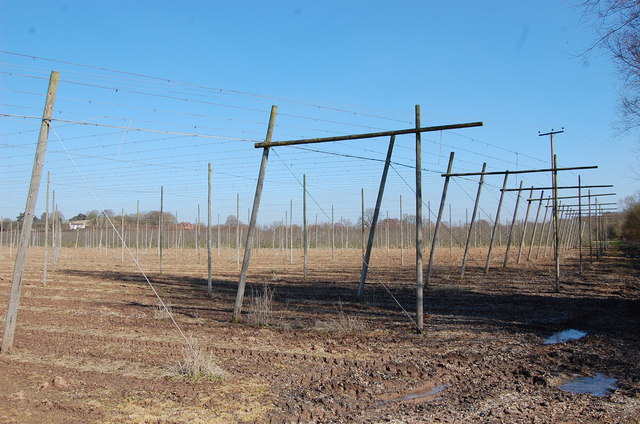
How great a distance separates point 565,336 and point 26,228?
864cm

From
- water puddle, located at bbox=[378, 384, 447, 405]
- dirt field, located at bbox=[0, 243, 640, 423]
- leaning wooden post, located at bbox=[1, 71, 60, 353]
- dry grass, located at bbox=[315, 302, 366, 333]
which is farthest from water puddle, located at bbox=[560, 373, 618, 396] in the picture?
leaning wooden post, located at bbox=[1, 71, 60, 353]

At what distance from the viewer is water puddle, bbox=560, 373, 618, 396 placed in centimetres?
599

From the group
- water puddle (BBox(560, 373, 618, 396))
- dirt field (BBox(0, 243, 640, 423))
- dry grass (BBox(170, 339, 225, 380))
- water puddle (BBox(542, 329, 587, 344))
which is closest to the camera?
dirt field (BBox(0, 243, 640, 423))

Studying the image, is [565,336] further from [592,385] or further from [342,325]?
[342,325]

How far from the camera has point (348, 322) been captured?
379 inches

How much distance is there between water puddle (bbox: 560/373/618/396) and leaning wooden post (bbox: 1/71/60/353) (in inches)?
269

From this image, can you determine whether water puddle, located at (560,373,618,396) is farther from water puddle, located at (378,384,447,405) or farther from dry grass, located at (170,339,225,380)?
dry grass, located at (170,339,225,380)

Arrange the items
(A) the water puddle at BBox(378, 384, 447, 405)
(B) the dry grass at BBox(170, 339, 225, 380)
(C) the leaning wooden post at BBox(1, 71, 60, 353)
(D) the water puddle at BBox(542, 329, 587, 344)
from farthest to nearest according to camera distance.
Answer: (D) the water puddle at BBox(542, 329, 587, 344)
(C) the leaning wooden post at BBox(1, 71, 60, 353)
(B) the dry grass at BBox(170, 339, 225, 380)
(A) the water puddle at BBox(378, 384, 447, 405)

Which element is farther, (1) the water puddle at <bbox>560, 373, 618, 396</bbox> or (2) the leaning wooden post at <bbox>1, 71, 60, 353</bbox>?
(2) the leaning wooden post at <bbox>1, 71, 60, 353</bbox>

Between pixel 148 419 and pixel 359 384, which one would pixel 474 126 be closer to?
pixel 359 384

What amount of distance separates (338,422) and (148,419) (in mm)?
1689

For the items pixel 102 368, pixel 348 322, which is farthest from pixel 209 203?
pixel 102 368

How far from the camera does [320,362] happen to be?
23.3 ft

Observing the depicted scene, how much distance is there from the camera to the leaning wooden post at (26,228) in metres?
7.11
